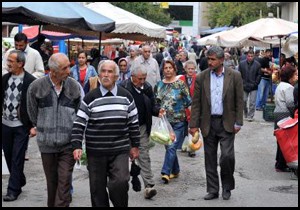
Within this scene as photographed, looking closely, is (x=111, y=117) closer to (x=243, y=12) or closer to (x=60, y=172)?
(x=60, y=172)

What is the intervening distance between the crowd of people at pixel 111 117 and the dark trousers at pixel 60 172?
1 cm

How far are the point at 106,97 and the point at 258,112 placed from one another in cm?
1399

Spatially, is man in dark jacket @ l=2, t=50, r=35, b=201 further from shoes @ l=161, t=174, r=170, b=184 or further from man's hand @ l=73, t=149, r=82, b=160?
shoes @ l=161, t=174, r=170, b=184

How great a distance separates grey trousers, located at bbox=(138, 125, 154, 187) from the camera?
8672mm

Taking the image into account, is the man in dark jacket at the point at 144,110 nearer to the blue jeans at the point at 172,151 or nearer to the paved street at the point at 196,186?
the paved street at the point at 196,186

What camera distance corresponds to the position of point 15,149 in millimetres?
8414

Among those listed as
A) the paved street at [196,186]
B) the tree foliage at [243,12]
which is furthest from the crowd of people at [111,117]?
the tree foliage at [243,12]

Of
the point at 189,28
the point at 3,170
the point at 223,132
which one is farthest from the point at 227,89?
the point at 189,28

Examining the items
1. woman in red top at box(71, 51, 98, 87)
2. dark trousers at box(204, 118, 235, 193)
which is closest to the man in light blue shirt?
dark trousers at box(204, 118, 235, 193)

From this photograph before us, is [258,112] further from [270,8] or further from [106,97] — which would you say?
[270,8]

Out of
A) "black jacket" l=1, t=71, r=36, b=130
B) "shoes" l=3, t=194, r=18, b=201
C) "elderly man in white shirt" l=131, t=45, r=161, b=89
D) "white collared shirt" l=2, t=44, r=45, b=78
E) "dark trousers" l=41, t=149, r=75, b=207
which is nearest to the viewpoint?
"dark trousers" l=41, t=149, r=75, b=207

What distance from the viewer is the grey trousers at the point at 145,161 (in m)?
8.67

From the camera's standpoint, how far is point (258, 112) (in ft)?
66.8

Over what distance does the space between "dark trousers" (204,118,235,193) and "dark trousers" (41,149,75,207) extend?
211 centimetres
